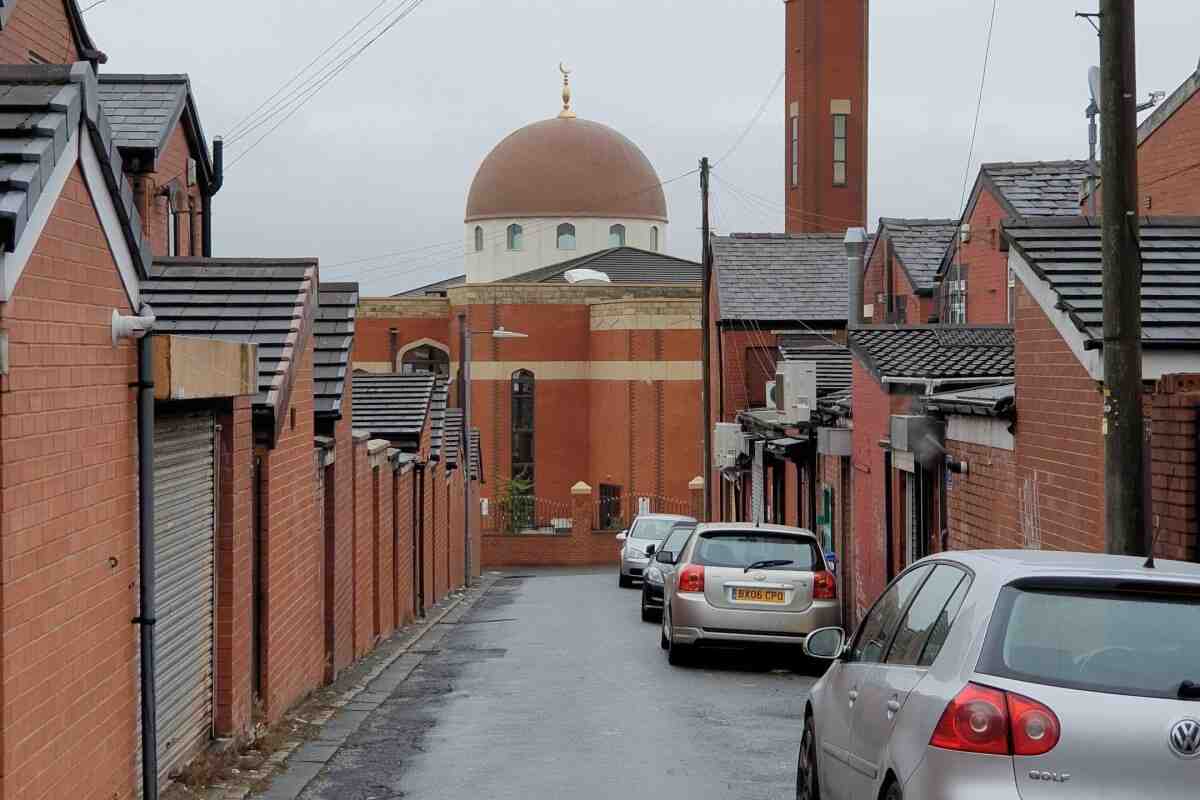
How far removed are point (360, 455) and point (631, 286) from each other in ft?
152

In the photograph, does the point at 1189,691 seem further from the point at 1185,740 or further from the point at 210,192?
the point at 210,192

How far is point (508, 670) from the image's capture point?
16672mm

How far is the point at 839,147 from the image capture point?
5275 centimetres

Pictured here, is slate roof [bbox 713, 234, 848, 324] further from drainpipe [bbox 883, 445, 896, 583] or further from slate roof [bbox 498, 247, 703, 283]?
slate roof [bbox 498, 247, 703, 283]

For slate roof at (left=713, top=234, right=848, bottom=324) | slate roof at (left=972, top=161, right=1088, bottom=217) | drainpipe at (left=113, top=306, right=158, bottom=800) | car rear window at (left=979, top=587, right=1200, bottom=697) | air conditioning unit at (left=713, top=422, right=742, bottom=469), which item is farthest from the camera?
slate roof at (left=713, top=234, right=848, bottom=324)

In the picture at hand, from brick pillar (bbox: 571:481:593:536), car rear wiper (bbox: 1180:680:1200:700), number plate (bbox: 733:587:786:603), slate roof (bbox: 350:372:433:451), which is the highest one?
slate roof (bbox: 350:372:433:451)

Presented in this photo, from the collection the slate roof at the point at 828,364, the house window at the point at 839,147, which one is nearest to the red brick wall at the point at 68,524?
the slate roof at the point at 828,364

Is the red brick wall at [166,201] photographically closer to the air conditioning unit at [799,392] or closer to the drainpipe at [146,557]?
the air conditioning unit at [799,392]

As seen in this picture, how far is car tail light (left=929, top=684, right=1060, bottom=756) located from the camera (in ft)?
17.4

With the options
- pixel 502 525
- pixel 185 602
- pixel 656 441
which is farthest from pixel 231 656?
pixel 656 441

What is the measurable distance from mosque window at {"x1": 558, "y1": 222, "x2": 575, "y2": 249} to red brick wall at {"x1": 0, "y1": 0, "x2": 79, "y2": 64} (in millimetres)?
55046

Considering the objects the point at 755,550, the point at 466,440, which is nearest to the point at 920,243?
the point at 466,440

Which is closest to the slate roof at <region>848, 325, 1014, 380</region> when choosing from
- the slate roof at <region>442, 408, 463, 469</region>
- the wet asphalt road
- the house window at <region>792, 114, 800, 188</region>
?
the wet asphalt road

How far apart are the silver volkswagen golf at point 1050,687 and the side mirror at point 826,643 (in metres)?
1.60
